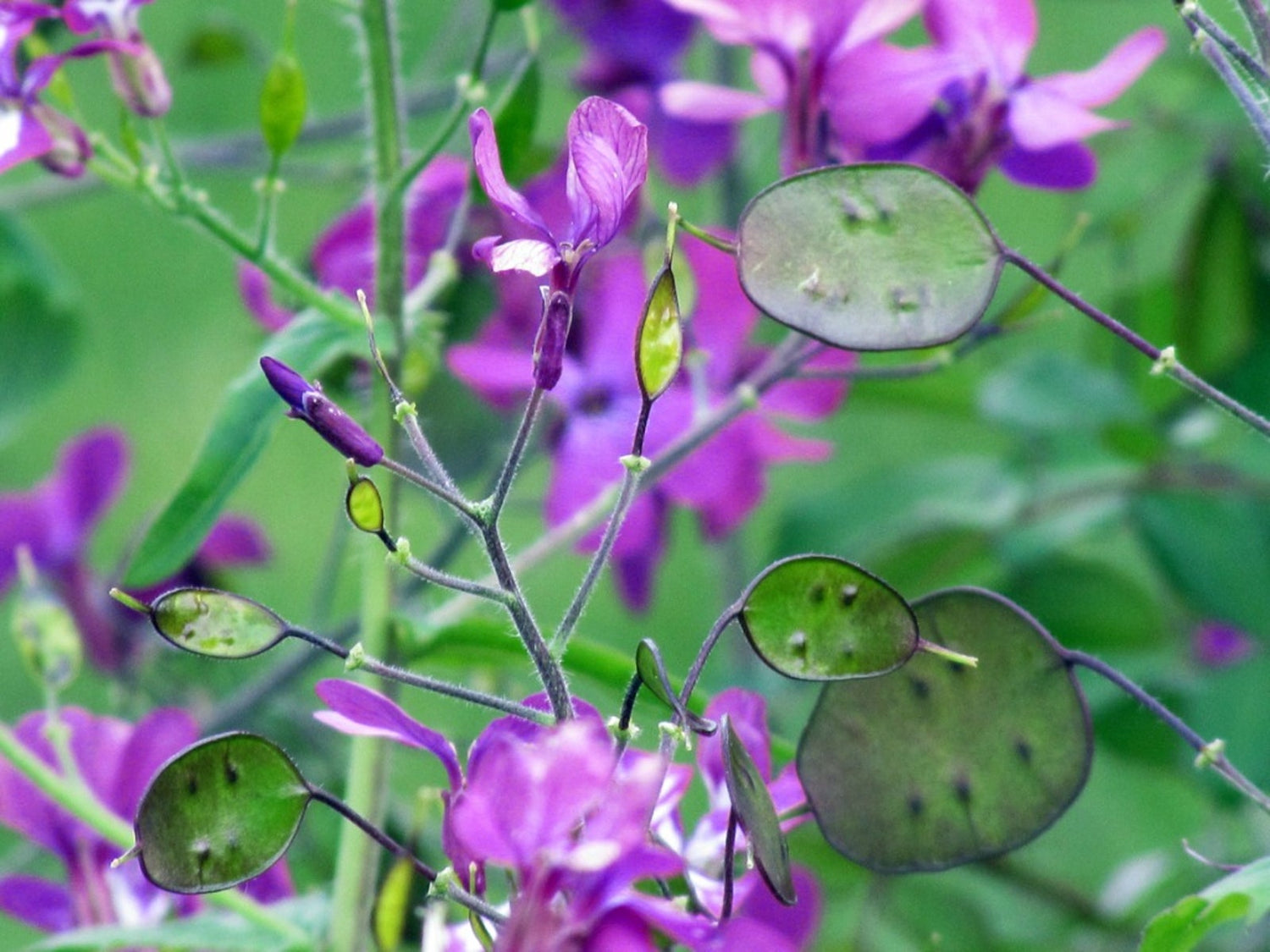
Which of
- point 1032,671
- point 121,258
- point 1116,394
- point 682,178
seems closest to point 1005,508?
point 1116,394

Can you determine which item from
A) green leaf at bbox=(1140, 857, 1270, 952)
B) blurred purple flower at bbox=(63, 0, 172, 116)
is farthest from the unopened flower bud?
green leaf at bbox=(1140, 857, 1270, 952)

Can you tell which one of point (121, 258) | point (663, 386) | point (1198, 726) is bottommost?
point (121, 258)

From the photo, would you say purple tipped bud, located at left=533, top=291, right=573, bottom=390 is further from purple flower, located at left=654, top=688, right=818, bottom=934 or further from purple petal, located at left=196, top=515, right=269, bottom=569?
purple petal, located at left=196, top=515, right=269, bottom=569

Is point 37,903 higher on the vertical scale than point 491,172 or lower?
lower

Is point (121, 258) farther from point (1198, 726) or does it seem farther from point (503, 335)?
point (1198, 726)

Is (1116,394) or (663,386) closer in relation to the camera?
(663,386)

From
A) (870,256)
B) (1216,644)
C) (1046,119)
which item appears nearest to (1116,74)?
(1046,119)

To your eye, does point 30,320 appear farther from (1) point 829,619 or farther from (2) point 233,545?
(1) point 829,619
